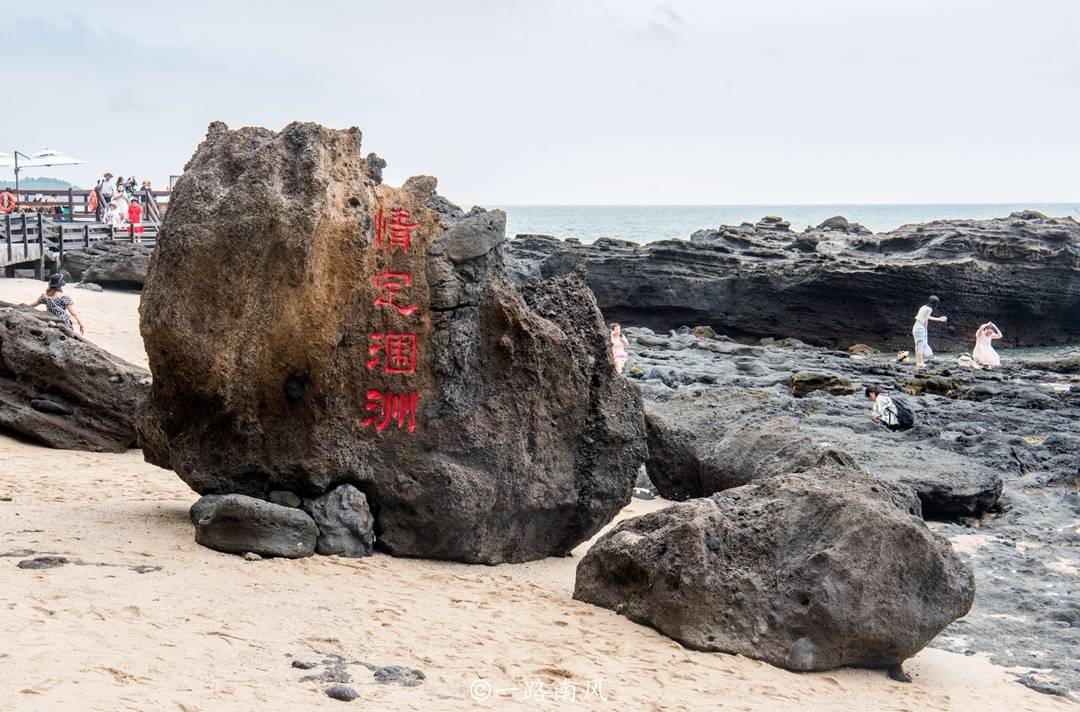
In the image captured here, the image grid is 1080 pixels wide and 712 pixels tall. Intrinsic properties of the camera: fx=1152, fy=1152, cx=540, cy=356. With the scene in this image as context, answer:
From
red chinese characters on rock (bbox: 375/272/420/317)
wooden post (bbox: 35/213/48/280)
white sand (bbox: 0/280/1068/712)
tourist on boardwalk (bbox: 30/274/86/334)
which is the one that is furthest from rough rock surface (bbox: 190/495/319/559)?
wooden post (bbox: 35/213/48/280)

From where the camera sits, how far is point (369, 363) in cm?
723

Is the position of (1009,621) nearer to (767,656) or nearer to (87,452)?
(767,656)

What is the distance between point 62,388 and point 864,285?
21.5 meters

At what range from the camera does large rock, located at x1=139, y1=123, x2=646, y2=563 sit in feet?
22.4

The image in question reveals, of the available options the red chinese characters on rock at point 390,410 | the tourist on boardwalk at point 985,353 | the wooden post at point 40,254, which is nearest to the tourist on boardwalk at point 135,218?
the wooden post at point 40,254

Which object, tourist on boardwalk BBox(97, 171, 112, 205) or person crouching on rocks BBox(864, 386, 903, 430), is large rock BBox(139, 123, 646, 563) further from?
tourist on boardwalk BBox(97, 171, 112, 205)

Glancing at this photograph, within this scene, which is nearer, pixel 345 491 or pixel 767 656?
pixel 767 656

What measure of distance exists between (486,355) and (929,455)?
6.17 meters

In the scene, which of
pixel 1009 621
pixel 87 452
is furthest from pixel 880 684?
pixel 87 452

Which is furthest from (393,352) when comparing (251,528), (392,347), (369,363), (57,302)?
(57,302)

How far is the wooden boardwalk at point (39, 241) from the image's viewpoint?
25188mm

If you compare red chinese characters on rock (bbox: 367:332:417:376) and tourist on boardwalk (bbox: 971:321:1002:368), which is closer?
red chinese characters on rock (bbox: 367:332:417:376)

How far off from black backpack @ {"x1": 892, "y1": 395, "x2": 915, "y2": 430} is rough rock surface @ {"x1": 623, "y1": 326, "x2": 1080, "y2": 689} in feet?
0.48

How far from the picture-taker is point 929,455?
38.9 feet
